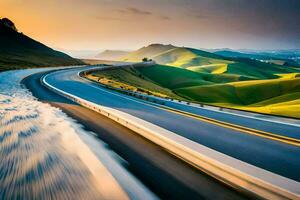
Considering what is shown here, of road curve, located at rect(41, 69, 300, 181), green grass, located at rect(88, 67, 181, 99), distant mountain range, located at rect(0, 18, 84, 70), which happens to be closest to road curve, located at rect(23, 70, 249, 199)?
road curve, located at rect(41, 69, 300, 181)

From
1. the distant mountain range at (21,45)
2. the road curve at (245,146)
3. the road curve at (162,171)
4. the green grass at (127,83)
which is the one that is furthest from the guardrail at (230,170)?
the distant mountain range at (21,45)

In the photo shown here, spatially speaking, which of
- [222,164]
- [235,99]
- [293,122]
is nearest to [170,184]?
[222,164]

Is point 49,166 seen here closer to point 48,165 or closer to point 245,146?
A: point 48,165

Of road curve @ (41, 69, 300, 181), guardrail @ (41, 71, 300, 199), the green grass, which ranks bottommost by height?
the green grass

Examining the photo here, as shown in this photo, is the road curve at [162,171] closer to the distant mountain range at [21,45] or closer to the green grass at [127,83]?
the green grass at [127,83]

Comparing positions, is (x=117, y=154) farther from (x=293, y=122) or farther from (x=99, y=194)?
(x=293, y=122)

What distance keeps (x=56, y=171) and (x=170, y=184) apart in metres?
2.13

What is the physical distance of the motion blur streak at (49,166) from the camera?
4605 mm

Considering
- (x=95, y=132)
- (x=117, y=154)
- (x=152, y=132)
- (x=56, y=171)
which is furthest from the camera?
(x=95, y=132)

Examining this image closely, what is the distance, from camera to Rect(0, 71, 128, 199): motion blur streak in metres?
4.60

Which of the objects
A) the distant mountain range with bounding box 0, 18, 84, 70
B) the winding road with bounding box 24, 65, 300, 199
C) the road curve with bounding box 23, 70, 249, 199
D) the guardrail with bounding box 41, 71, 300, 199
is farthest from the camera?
the distant mountain range with bounding box 0, 18, 84, 70

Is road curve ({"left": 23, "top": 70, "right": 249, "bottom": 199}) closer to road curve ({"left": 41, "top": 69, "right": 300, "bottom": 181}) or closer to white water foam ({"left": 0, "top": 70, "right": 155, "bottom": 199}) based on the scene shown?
white water foam ({"left": 0, "top": 70, "right": 155, "bottom": 199})

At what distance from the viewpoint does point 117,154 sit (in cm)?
Result: 712

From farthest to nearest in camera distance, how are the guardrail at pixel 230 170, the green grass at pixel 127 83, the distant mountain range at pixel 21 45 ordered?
the distant mountain range at pixel 21 45, the green grass at pixel 127 83, the guardrail at pixel 230 170
